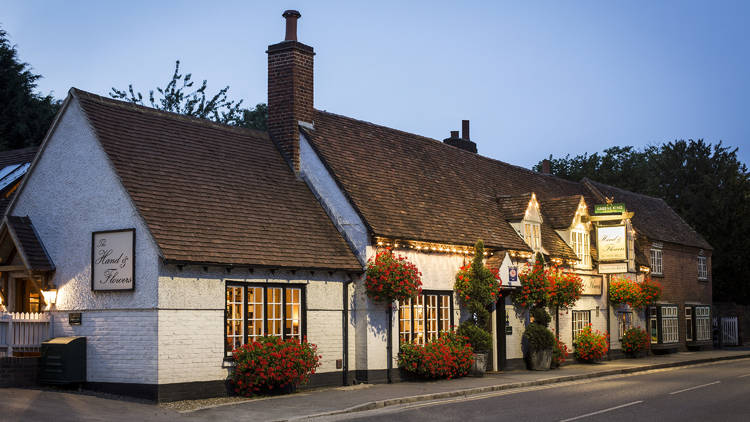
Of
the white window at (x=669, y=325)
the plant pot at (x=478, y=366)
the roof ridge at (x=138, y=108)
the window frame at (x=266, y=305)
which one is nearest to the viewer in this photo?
the window frame at (x=266, y=305)

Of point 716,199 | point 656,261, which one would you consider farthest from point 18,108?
point 716,199

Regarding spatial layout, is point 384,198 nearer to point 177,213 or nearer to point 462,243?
point 462,243

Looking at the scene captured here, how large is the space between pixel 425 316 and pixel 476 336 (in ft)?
5.26

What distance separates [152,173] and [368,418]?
7777mm

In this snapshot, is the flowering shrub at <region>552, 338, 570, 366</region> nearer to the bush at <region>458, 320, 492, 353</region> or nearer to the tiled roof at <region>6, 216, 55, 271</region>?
the bush at <region>458, 320, 492, 353</region>

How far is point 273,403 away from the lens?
55.9ft

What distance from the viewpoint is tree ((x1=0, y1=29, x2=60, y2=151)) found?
132ft

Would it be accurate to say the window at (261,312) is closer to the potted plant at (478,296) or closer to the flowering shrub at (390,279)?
the flowering shrub at (390,279)

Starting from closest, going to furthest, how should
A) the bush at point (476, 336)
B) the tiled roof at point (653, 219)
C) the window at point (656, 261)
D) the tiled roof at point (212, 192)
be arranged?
1. the tiled roof at point (212, 192)
2. the bush at point (476, 336)
3. the window at point (656, 261)
4. the tiled roof at point (653, 219)

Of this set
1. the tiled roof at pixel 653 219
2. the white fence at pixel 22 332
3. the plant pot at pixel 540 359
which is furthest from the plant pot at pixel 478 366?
the tiled roof at pixel 653 219

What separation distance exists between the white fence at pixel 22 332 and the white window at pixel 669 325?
27014 mm

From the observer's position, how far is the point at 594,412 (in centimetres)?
1529

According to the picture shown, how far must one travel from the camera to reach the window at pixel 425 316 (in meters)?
22.9

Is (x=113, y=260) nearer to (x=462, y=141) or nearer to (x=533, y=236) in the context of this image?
(x=533, y=236)
